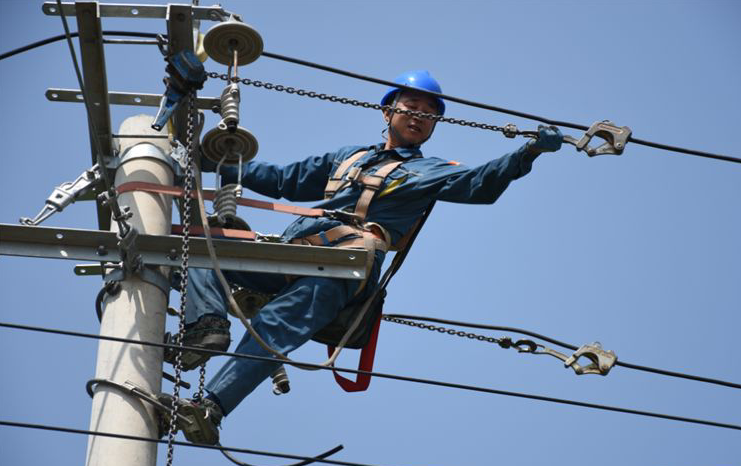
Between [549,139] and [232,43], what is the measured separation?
1.60 meters

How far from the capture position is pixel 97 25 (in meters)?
6.55

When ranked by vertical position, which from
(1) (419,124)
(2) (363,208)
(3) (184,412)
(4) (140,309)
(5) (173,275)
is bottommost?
(3) (184,412)

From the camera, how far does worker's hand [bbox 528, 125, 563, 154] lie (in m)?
6.84

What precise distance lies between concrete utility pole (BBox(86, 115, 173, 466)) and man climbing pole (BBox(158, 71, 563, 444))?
17 centimetres

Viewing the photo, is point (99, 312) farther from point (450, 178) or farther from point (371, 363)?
point (450, 178)

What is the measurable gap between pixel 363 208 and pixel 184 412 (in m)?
1.80

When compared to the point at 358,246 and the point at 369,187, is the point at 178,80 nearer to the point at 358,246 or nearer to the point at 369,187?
the point at 358,246

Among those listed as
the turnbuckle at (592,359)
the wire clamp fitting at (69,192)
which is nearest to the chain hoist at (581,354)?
the turnbuckle at (592,359)

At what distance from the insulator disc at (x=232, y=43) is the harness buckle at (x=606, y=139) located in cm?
157

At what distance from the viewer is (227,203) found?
6871mm

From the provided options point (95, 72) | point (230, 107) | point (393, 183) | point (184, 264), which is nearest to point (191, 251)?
point (184, 264)

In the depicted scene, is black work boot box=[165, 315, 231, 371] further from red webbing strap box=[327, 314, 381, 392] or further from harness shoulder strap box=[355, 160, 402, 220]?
harness shoulder strap box=[355, 160, 402, 220]

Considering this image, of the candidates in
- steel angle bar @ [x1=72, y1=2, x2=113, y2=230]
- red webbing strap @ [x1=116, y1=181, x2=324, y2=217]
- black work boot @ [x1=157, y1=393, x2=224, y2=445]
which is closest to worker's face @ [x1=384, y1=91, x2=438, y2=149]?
red webbing strap @ [x1=116, y1=181, x2=324, y2=217]

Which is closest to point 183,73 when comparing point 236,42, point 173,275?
point 236,42
